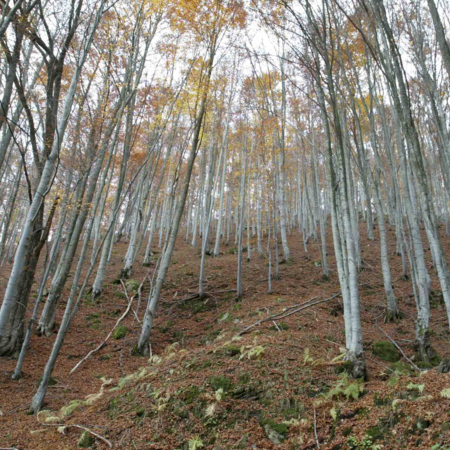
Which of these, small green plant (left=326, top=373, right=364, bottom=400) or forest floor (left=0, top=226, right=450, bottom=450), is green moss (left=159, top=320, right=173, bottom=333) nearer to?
forest floor (left=0, top=226, right=450, bottom=450)

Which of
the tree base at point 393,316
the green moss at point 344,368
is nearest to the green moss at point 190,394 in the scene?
the green moss at point 344,368

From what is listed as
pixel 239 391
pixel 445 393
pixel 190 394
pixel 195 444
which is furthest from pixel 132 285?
pixel 445 393

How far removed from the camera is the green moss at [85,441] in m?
2.85

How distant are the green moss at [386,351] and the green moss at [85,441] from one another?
3914 mm

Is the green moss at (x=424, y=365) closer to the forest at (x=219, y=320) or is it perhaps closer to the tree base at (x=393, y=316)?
the forest at (x=219, y=320)

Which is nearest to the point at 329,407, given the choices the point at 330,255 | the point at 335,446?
the point at 335,446

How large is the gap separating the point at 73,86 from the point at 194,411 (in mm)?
4240

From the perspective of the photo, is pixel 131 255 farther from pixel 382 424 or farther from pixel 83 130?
pixel 382 424

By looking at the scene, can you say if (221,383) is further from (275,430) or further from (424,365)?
(424,365)

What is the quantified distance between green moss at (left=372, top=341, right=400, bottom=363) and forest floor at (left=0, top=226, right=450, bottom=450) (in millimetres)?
24

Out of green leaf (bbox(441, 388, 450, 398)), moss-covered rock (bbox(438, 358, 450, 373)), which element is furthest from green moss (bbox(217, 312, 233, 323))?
green leaf (bbox(441, 388, 450, 398))

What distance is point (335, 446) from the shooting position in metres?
2.30

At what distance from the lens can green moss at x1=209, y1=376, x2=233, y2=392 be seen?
3.33m

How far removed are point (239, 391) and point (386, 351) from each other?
2594 millimetres
